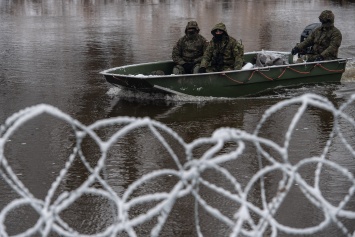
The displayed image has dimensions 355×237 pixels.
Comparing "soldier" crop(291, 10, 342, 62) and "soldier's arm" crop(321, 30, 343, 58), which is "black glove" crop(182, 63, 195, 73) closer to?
"soldier" crop(291, 10, 342, 62)

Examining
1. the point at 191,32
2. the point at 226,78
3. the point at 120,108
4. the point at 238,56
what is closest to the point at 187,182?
the point at 120,108

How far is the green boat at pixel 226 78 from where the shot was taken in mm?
12203

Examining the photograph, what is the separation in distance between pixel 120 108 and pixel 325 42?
504 cm

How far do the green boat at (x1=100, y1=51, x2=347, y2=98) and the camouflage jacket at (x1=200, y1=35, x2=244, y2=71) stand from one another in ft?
1.44

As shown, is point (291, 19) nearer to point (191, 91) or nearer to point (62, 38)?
point (62, 38)

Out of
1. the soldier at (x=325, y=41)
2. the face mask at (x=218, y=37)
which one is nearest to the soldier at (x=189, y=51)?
the face mask at (x=218, y=37)

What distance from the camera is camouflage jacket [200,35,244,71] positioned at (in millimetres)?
12945

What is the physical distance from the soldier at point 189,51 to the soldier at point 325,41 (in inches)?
103

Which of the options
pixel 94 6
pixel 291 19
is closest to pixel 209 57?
pixel 291 19

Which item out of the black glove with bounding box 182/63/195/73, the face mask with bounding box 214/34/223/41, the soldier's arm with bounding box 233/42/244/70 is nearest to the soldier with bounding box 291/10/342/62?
the soldier's arm with bounding box 233/42/244/70

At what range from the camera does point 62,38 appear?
23578 mm

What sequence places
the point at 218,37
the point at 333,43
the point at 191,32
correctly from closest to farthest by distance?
the point at 218,37 < the point at 191,32 < the point at 333,43

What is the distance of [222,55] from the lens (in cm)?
1303

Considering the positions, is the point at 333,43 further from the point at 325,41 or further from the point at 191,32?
the point at 191,32
